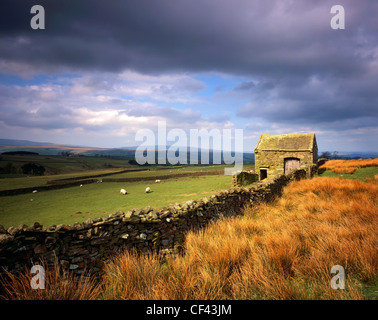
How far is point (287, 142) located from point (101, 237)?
23.9m

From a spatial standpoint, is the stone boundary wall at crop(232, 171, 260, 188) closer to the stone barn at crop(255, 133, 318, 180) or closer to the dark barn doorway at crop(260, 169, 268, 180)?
the dark barn doorway at crop(260, 169, 268, 180)

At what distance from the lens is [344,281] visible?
274cm

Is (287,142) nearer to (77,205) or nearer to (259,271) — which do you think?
(259,271)

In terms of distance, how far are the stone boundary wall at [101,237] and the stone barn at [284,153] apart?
17.9 metres

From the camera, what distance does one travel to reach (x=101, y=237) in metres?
4.58

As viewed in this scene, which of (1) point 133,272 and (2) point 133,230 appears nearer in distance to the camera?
(1) point 133,272

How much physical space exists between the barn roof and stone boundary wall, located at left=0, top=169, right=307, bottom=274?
61.1ft

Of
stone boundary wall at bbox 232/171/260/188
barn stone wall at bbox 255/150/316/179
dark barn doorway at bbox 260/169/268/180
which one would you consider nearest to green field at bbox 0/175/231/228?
stone boundary wall at bbox 232/171/260/188

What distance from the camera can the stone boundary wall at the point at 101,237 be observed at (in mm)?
3578

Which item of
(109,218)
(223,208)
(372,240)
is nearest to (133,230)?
(109,218)

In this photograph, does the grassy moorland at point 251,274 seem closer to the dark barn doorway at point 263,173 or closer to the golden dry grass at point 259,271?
the golden dry grass at point 259,271
